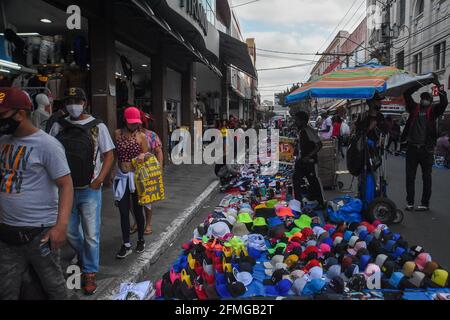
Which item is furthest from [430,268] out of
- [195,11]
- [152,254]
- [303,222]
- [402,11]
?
[402,11]

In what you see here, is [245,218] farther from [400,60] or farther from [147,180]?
[400,60]

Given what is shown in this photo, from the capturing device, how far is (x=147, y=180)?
498cm

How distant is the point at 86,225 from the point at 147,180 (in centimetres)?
126

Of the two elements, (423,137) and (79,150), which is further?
(423,137)

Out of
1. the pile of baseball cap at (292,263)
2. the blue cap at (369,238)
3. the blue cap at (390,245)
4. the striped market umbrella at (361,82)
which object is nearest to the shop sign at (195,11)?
the striped market umbrella at (361,82)

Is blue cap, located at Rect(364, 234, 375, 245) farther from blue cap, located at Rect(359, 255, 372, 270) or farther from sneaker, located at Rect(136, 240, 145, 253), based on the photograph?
sneaker, located at Rect(136, 240, 145, 253)

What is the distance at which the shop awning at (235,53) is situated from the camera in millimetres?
16625

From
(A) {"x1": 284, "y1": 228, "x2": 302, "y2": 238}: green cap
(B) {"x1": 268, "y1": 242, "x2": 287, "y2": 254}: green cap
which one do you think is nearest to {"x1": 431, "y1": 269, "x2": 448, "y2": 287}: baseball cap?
(B) {"x1": 268, "y1": 242, "x2": 287, "y2": 254}: green cap

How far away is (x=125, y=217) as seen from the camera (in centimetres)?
476

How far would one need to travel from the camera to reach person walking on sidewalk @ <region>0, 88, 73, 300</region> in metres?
2.54

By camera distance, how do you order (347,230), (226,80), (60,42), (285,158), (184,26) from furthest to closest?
(226,80) < (285,158) < (184,26) < (60,42) < (347,230)

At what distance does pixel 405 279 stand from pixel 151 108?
1063cm
